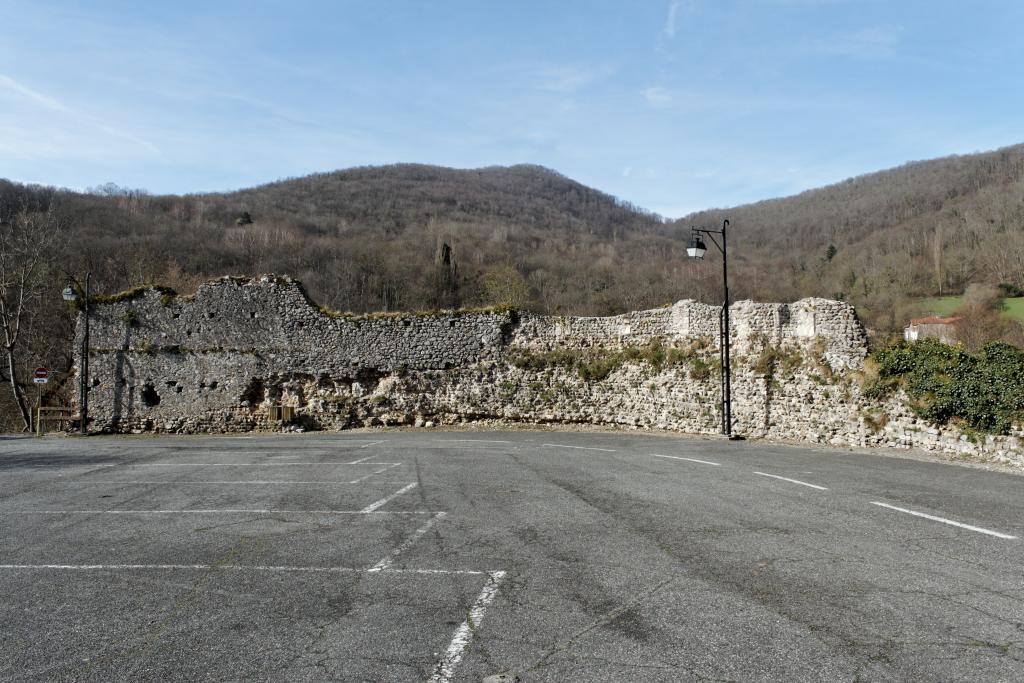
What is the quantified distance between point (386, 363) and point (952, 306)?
36.0m

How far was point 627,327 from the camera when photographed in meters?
24.2

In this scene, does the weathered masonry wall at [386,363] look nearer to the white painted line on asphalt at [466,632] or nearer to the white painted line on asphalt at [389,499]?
the white painted line on asphalt at [389,499]

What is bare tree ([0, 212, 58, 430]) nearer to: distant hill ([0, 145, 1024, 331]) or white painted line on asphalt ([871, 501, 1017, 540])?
distant hill ([0, 145, 1024, 331])

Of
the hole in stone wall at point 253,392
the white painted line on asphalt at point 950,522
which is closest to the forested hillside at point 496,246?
the hole in stone wall at point 253,392

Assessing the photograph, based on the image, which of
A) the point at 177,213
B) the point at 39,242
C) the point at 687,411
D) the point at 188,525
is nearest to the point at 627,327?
the point at 687,411

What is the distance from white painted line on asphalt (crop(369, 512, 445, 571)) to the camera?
601 centimetres

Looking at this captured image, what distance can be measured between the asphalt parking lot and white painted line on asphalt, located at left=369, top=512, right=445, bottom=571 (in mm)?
41

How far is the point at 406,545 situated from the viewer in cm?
671

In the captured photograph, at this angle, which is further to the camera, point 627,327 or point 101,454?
point 627,327

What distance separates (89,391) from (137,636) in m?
27.9

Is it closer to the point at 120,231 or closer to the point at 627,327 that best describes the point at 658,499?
the point at 627,327

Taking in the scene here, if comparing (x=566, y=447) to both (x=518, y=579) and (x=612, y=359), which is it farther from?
(x=518, y=579)

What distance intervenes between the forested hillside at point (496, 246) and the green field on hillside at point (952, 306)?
1.35 meters

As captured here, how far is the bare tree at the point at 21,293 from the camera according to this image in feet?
111
